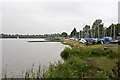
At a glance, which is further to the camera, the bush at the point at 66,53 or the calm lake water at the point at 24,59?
the bush at the point at 66,53

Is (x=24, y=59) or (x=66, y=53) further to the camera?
(x=24, y=59)

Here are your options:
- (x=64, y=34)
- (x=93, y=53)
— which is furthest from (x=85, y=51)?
(x=64, y=34)

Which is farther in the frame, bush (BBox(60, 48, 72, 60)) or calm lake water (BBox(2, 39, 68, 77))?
bush (BBox(60, 48, 72, 60))

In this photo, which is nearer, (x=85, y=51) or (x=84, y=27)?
(x=85, y=51)

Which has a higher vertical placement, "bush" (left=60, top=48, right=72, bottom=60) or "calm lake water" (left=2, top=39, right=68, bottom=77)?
"bush" (left=60, top=48, right=72, bottom=60)

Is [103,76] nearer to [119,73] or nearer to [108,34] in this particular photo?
[119,73]

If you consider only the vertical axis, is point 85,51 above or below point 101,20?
below

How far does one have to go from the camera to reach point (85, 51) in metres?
29.8

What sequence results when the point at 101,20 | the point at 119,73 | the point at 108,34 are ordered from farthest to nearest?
the point at 101,20 < the point at 108,34 < the point at 119,73

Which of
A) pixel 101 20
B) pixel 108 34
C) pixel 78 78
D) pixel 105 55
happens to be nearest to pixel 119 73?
pixel 78 78

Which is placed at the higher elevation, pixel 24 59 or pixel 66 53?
pixel 66 53

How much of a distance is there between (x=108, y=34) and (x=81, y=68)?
78.9 meters

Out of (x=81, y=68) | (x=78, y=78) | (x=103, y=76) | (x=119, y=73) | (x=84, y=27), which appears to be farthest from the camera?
(x=84, y=27)

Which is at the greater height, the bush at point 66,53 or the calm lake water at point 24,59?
the bush at point 66,53
